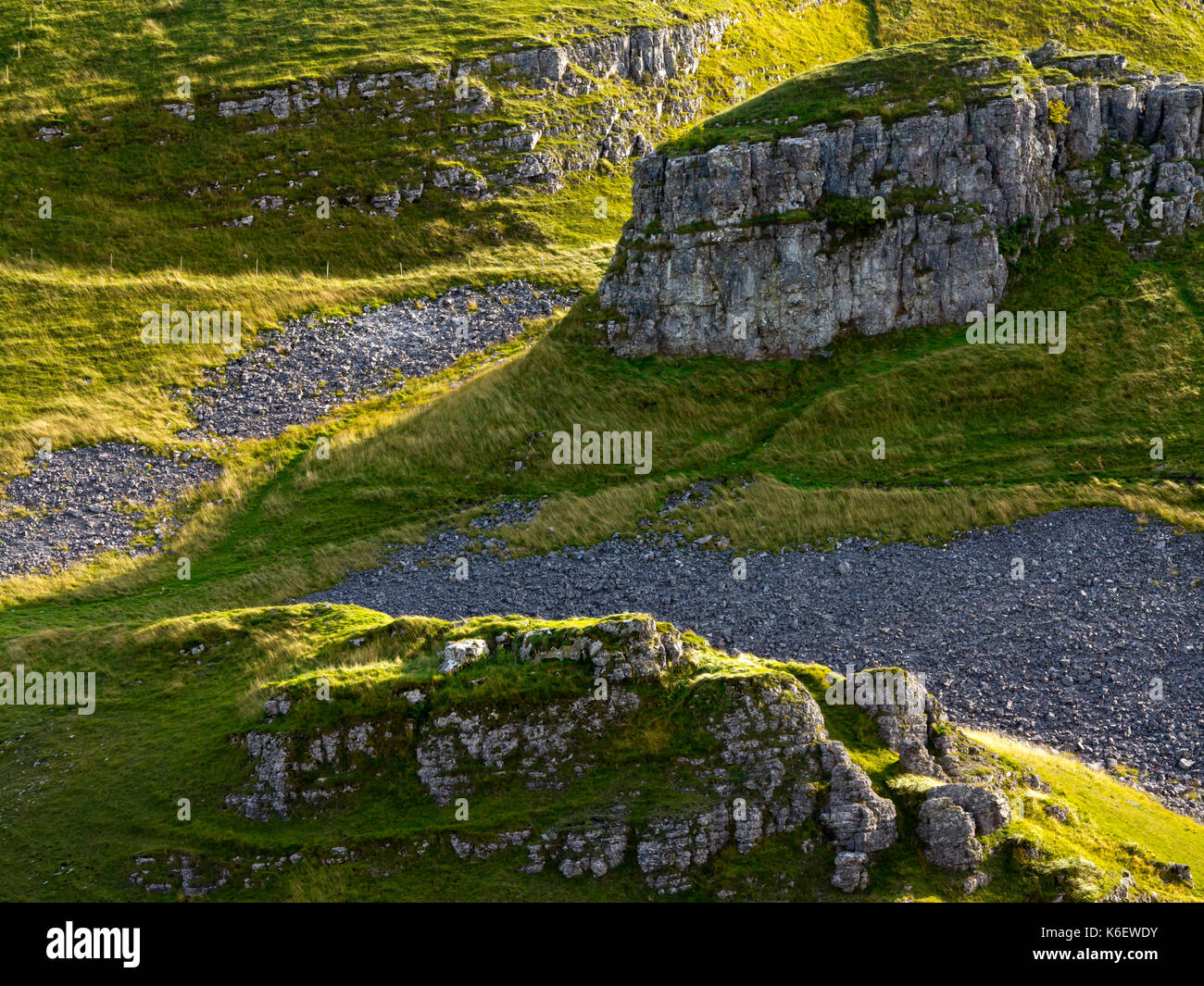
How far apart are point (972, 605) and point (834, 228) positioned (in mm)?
22780

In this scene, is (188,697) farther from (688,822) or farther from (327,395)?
(327,395)

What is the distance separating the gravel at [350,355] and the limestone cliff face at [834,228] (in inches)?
605

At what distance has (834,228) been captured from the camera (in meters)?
51.9

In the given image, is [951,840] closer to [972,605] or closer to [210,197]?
[972,605]

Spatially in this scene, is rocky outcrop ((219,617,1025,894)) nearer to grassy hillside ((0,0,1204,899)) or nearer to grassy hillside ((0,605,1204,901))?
grassy hillside ((0,605,1204,901))

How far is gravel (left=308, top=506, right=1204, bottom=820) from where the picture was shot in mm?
33219

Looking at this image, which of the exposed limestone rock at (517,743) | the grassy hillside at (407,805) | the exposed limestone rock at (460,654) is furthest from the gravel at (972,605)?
the exposed limestone rock at (517,743)

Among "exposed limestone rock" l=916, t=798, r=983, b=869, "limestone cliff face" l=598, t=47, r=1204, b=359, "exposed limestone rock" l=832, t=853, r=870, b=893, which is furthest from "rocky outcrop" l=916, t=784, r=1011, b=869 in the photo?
"limestone cliff face" l=598, t=47, r=1204, b=359

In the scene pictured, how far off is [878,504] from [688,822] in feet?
78.7

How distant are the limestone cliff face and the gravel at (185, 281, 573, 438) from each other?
50.4 ft

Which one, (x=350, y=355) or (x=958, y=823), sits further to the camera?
(x=350, y=355)

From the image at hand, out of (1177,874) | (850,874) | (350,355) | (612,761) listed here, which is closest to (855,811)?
(850,874)

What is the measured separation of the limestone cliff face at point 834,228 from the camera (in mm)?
52031

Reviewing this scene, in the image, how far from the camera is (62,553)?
45375 mm
